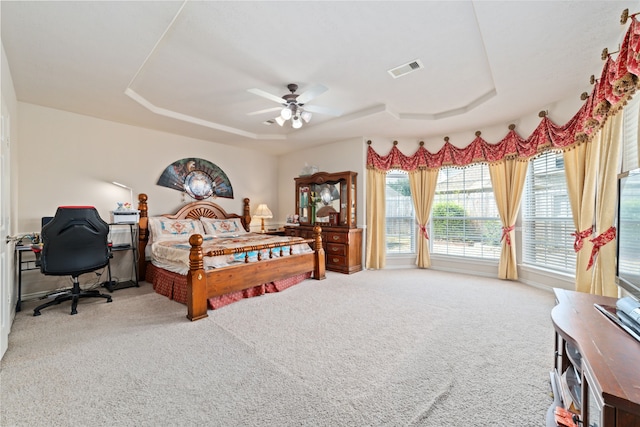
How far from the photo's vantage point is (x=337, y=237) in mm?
4977

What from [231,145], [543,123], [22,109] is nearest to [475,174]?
[543,123]

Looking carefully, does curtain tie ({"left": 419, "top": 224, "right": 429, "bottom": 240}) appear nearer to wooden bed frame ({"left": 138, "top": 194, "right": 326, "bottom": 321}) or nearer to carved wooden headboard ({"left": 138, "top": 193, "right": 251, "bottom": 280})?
wooden bed frame ({"left": 138, "top": 194, "right": 326, "bottom": 321})

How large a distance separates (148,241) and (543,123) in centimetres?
621

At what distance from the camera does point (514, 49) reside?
2.37 m

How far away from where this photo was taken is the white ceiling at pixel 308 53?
1.97m

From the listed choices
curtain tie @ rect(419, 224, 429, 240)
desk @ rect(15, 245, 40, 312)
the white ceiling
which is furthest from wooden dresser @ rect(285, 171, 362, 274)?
desk @ rect(15, 245, 40, 312)

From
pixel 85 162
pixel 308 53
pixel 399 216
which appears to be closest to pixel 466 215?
Answer: pixel 399 216

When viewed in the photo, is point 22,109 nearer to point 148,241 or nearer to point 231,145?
point 148,241

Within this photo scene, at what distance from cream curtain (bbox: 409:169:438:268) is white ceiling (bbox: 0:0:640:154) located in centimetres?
126

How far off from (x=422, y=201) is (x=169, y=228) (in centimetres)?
455

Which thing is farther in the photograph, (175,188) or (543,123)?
(175,188)

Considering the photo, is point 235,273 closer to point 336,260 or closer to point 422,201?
point 336,260

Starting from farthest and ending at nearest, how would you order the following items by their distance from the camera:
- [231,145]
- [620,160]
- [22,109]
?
[231,145] → [22,109] → [620,160]

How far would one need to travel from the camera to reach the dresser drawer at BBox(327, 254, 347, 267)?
4862mm
